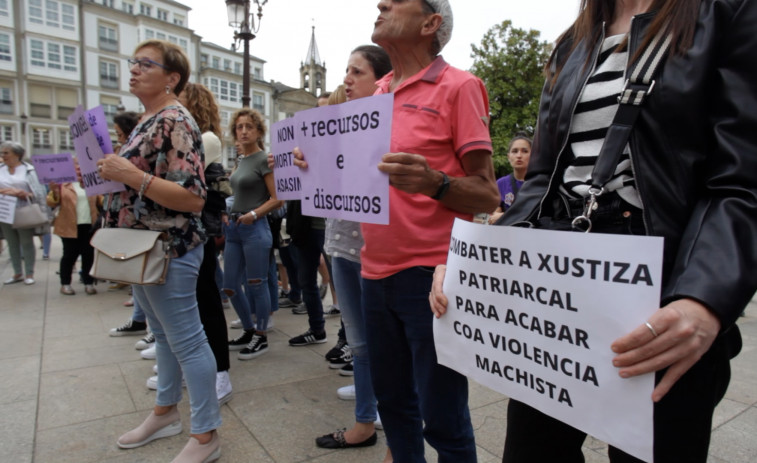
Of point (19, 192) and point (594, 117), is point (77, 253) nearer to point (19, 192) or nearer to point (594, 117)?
point (19, 192)

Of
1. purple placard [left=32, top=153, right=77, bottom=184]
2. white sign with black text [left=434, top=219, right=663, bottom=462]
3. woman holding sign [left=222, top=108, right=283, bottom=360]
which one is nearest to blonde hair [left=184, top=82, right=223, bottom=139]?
woman holding sign [left=222, top=108, right=283, bottom=360]

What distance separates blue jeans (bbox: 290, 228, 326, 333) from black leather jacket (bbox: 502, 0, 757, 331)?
140 inches

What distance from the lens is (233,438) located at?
2.83m

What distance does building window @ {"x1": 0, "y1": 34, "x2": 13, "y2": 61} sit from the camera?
38562mm

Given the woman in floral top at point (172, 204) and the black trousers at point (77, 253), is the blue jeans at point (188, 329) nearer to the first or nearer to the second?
the woman in floral top at point (172, 204)

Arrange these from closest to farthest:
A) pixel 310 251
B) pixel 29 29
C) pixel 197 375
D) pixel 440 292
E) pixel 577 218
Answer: pixel 577 218 < pixel 440 292 < pixel 197 375 < pixel 310 251 < pixel 29 29

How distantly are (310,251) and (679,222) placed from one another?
3740 millimetres

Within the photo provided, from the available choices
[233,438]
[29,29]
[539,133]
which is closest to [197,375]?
[233,438]

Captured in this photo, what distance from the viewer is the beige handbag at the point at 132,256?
234cm

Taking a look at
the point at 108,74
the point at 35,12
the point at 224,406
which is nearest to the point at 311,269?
the point at 224,406

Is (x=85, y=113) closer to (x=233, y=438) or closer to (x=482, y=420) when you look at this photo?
(x=233, y=438)

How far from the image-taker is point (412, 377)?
197 cm

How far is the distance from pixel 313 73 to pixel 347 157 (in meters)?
65.4

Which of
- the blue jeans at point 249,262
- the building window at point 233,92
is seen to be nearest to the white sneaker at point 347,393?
the blue jeans at point 249,262
